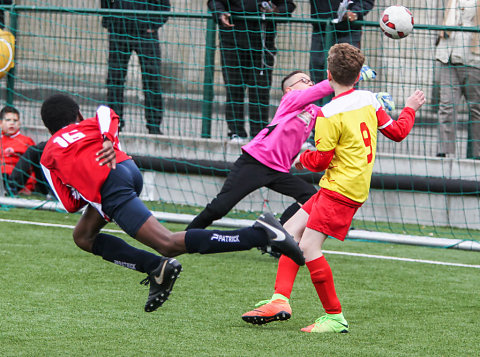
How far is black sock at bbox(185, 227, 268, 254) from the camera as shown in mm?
4379

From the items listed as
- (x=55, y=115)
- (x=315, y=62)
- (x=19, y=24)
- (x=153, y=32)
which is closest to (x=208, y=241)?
(x=55, y=115)

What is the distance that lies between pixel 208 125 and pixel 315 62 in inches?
62.2

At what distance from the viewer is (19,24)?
997cm

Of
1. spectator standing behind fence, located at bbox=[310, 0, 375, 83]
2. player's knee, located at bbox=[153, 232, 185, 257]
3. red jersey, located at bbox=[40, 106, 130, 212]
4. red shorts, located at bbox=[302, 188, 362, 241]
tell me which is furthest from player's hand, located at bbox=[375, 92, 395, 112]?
spectator standing behind fence, located at bbox=[310, 0, 375, 83]

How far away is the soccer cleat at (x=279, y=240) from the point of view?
14.1 ft

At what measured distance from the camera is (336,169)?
4.61 metres

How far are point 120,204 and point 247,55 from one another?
15.8ft

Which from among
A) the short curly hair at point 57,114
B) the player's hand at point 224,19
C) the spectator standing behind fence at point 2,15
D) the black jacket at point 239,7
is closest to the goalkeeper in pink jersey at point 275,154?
the short curly hair at point 57,114

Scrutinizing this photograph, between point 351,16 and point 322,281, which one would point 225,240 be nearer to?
point 322,281

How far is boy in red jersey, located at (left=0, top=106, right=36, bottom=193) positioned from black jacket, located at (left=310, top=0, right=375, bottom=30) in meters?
3.80

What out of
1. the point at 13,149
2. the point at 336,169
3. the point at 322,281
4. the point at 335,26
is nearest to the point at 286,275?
the point at 322,281

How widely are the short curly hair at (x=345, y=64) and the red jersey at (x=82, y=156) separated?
4.39 ft

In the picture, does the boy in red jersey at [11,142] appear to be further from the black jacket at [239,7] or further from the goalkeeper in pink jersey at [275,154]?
the goalkeeper in pink jersey at [275,154]

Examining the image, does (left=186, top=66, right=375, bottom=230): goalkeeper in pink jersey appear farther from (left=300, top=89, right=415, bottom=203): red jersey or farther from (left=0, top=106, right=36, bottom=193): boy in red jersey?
(left=0, top=106, right=36, bottom=193): boy in red jersey
